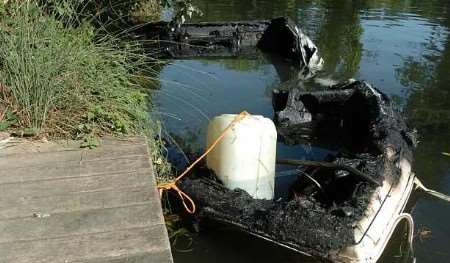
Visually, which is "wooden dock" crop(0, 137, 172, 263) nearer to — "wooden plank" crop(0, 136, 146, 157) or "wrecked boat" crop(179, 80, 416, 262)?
"wooden plank" crop(0, 136, 146, 157)

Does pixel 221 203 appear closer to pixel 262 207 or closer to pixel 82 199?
pixel 262 207

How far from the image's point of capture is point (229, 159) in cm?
434

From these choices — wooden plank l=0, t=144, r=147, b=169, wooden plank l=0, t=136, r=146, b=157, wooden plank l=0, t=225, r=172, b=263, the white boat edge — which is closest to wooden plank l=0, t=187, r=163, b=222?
wooden plank l=0, t=225, r=172, b=263

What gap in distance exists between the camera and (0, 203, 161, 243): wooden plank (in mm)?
2549

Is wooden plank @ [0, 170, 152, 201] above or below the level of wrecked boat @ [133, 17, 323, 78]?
above

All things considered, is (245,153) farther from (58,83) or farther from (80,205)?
(80,205)

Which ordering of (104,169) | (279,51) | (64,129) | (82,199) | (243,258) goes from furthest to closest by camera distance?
(279,51)
(243,258)
(64,129)
(104,169)
(82,199)

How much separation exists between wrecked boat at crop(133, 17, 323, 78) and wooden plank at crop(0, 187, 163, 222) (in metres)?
7.91

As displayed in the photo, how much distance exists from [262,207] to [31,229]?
1.81 m

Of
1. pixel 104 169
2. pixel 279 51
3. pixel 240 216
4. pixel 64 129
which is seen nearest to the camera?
pixel 104 169

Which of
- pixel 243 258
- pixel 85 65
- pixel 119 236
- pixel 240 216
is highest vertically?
pixel 85 65

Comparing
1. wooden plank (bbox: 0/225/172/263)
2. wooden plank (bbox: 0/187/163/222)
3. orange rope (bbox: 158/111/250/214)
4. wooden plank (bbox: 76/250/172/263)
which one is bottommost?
orange rope (bbox: 158/111/250/214)

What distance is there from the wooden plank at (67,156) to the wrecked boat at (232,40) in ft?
24.1

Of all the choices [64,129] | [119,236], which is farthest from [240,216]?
[119,236]
